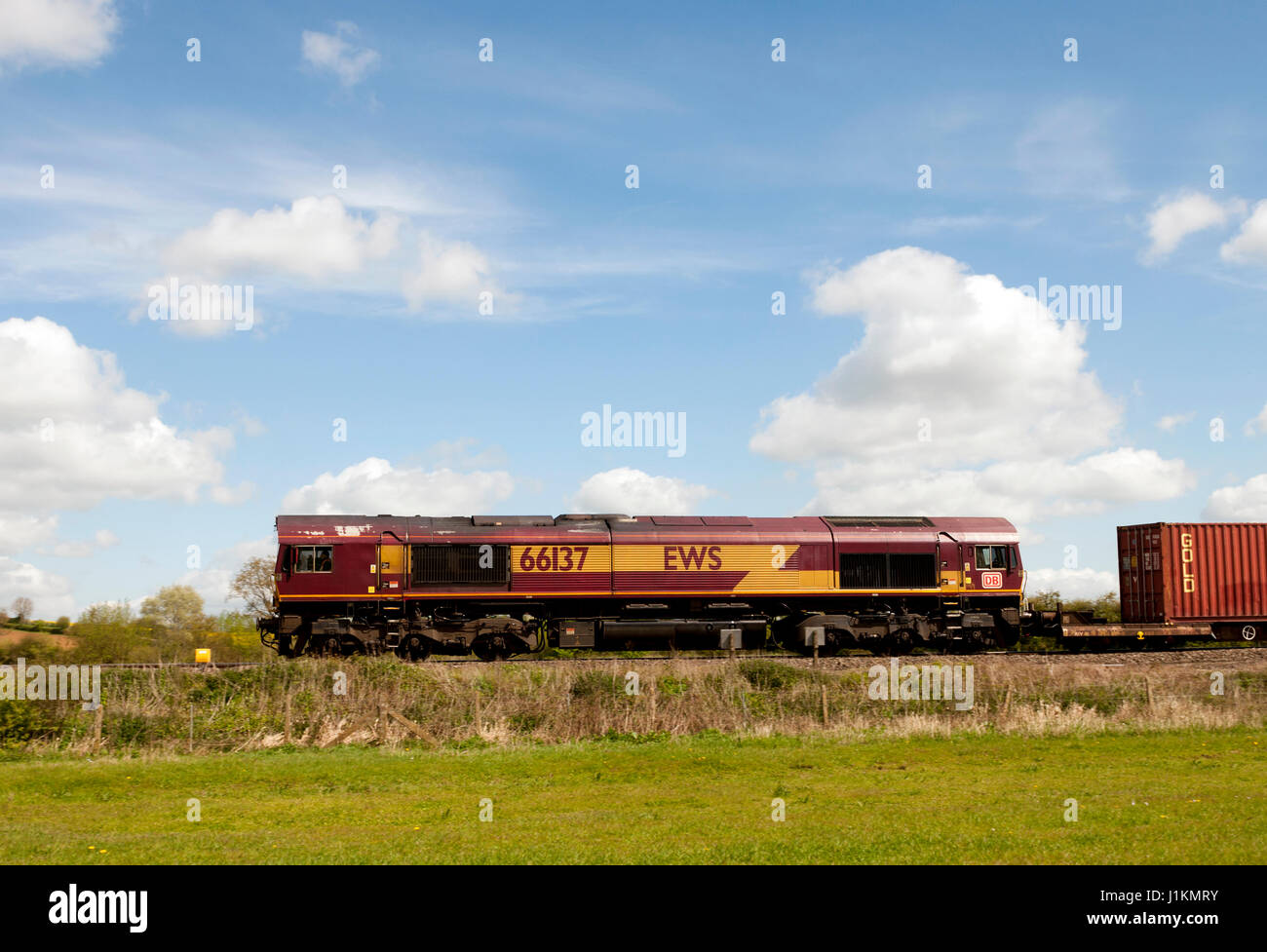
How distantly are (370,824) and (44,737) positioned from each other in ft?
37.5

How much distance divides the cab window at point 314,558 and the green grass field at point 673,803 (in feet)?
39.7

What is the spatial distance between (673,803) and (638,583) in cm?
1894

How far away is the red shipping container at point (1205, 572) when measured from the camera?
37.2 metres

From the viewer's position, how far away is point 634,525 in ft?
115

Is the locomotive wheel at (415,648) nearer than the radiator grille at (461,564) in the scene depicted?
Yes

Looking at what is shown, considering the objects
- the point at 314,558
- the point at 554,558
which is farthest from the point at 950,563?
the point at 314,558

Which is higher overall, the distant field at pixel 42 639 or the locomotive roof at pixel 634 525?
the locomotive roof at pixel 634 525

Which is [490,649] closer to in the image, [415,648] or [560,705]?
[415,648]

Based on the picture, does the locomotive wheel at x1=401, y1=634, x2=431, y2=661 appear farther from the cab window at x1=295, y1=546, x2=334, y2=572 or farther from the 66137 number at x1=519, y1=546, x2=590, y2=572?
the 66137 number at x1=519, y1=546, x2=590, y2=572

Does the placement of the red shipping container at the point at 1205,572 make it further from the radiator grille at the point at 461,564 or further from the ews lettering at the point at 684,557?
the radiator grille at the point at 461,564

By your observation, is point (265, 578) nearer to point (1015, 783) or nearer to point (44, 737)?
point (44, 737)

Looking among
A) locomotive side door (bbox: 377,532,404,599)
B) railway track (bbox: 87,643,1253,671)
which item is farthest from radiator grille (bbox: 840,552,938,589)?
locomotive side door (bbox: 377,532,404,599)

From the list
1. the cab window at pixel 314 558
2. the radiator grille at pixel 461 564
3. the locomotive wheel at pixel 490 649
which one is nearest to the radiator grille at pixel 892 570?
the radiator grille at pixel 461 564
